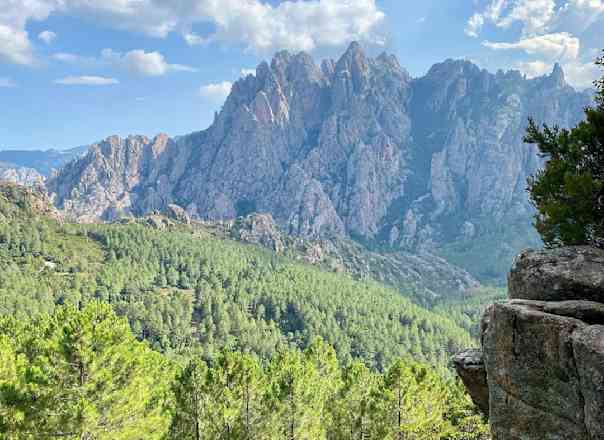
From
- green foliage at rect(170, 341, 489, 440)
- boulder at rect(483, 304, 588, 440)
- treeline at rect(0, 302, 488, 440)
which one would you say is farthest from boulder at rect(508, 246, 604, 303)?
green foliage at rect(170, 341, 489, 440)

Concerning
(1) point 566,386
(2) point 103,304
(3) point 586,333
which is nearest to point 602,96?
(3) point 586,333

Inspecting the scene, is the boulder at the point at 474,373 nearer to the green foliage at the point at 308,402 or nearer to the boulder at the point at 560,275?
the boulder at the point at 560,275

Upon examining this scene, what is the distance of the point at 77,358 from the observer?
2280cm

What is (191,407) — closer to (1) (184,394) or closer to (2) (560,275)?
(1) (184,394)

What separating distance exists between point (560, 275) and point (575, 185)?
3.43 metres

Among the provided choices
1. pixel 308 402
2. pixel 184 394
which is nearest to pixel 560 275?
pixel 308 402

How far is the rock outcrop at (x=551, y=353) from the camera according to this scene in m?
11.7

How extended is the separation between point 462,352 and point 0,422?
23.1m

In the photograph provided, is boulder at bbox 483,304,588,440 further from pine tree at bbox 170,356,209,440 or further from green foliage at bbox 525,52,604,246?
pine tree at bbox 170,356,209,440

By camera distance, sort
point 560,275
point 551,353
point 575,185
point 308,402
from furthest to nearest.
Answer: point 308,402
point 575,185
point 560,275
point 551,353

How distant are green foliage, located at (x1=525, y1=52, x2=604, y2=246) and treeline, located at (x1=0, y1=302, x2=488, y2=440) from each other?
21045 mm

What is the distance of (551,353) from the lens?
41.7ft

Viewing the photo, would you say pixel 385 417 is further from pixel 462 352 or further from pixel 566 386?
pixel 566 386

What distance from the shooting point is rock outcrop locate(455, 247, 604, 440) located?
1166 centimetres
